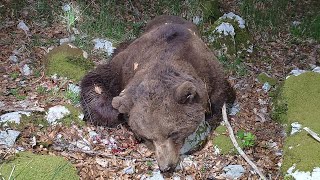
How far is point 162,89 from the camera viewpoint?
4.78 m

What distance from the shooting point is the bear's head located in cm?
469

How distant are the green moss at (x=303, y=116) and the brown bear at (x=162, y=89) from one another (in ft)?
3.27

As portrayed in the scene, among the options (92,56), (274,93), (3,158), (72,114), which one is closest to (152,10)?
(92,56)

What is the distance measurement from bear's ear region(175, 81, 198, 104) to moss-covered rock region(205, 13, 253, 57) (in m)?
3.77

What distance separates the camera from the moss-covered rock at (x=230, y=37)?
848 cm

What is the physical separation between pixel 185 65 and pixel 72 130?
1.79 metres

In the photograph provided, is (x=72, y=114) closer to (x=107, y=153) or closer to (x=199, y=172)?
(x=107, y=153)

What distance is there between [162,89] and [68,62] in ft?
9.47

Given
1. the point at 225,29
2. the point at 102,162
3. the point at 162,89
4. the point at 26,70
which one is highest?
the point at 162,89

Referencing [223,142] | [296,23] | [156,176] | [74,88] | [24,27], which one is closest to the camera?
[156,176]

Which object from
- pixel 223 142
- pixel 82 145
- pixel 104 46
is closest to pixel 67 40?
pixel 104 46

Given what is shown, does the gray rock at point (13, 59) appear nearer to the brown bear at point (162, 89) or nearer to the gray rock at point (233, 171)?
the brown bear at point (162, 89)

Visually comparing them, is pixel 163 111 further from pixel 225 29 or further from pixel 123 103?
pixel 225 29

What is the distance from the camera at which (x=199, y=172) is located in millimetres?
5359
